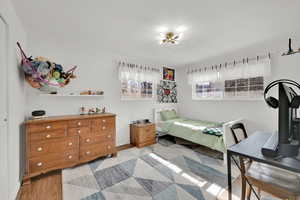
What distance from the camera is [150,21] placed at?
6.05 ft

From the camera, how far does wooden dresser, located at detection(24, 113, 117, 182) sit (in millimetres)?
1956

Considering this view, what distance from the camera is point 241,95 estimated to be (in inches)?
122

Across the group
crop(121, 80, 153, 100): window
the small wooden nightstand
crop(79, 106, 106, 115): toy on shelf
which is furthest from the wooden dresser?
crop(121, 80, 153, 100): window

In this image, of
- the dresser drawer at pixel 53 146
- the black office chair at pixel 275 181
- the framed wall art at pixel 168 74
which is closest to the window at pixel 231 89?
the framed wall art at pixel 168 74

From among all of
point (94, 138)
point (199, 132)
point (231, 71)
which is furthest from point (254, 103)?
point (94, 138)

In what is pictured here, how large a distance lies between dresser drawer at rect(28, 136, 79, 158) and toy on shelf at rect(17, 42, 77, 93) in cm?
84

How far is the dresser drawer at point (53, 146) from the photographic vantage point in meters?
1.96

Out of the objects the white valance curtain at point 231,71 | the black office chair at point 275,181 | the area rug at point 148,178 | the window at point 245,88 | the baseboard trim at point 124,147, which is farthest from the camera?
the baseboard trim at point 124,147

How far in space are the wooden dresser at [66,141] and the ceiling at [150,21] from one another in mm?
1389

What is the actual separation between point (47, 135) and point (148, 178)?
1678 mm

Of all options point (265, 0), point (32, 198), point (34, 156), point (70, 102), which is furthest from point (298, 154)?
point (70, 102)

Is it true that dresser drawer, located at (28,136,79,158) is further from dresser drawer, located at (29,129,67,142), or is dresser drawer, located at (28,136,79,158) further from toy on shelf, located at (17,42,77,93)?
toy on shelf, located at (17,42,77,93)

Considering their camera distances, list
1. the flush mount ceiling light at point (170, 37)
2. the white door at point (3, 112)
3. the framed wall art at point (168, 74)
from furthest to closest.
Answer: the framed wall art at point (168, 74), the flush mount ceiling light at point (170, 37), the white door at point (3, 112)

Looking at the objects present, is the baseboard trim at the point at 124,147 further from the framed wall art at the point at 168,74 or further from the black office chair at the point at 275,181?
the black office chair at the point at 275,181
